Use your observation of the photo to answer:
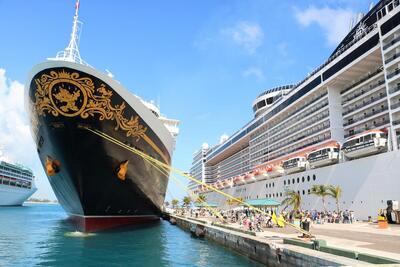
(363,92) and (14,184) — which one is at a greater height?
(363,92)

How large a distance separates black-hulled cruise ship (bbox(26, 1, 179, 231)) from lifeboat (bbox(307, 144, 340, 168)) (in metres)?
19.1

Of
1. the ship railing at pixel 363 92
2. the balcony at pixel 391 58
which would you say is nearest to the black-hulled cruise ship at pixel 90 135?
the balcony at pixel 391 58

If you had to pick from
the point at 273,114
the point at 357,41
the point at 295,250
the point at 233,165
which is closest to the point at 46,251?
the point at 295,250

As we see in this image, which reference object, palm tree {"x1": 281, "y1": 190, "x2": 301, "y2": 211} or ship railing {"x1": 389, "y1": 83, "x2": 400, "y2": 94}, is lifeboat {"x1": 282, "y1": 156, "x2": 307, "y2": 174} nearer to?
palm tree {"x1": 281, "y1": 190, "x2": 301, "y2": 211}

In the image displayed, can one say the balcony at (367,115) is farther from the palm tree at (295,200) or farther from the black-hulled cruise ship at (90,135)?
the black-hulled cruise ship at (90,135)

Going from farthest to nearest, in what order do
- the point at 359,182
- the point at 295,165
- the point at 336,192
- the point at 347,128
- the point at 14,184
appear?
the point at 14,184 < the point at 295,165 < the point at 347,128 < the point at 336,192 < the point at 359,182

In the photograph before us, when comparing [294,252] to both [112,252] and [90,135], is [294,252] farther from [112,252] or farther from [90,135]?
[90,135]

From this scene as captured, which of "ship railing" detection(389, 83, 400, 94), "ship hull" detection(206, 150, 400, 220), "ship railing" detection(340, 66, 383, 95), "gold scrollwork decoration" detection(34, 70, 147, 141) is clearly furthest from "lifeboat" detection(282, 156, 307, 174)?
"gold scrollwork decoration" detection(34, 70, 147, 141)

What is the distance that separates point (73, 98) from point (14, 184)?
3054 inches

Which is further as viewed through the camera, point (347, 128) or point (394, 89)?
point (347, 128)

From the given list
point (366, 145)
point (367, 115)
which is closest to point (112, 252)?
point (366, 145)

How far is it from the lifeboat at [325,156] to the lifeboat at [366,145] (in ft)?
5.44

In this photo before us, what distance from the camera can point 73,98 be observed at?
16.9m

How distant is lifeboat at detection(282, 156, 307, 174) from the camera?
38.8 meters
